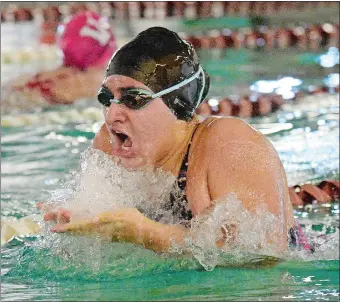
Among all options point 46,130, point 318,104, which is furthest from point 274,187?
point 318,104

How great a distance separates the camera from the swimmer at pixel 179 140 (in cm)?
247

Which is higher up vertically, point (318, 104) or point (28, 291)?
point (28, 291)

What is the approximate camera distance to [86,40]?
6.33 meters

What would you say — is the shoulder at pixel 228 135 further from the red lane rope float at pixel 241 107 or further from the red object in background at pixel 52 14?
the red object in background at pixel 52 14

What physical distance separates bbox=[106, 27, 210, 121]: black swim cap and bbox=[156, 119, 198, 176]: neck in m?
0.05

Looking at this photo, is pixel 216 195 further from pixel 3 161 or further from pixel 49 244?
pixel 3 161

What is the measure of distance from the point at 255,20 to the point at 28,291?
23.6ft

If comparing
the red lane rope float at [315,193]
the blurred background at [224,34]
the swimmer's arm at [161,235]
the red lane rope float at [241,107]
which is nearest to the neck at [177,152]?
the swimmer's arm at [161,235]

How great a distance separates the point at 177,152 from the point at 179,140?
44 millimetres

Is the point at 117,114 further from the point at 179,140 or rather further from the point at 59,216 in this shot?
the point at 59,216

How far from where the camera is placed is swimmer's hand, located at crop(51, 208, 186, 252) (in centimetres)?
228

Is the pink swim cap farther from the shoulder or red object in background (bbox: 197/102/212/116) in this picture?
the shoulder

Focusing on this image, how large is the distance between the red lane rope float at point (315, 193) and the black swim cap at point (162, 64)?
147 cm

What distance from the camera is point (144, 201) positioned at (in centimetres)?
272
